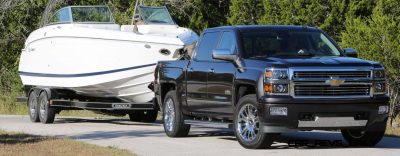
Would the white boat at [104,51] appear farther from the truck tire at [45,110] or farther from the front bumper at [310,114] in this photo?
the front bumper at [310,114]

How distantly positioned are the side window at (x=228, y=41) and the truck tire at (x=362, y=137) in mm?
2300

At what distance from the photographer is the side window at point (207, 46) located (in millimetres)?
16250

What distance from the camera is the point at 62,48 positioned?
72.8 ft

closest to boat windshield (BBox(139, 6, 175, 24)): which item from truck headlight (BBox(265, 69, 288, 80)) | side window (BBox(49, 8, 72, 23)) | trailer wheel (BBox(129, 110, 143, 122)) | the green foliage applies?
side window (BBox(49, 8, 72, 23))

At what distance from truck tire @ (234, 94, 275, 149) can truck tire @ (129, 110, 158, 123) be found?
28.0ft

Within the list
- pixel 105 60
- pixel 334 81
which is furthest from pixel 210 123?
pixel 105 60

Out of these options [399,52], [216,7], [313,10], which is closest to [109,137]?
[399,52]

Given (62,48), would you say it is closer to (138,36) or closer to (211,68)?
(138,36)

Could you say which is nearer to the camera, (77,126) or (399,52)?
(77,126)

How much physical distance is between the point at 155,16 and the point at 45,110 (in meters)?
3.42

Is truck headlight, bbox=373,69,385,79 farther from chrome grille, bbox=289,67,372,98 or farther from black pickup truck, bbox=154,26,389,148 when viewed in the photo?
chrome grille, bbox=289,67,372,98

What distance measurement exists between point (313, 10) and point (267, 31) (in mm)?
14025

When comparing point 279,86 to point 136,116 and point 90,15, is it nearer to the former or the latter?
point 90,15

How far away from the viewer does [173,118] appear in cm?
1723
